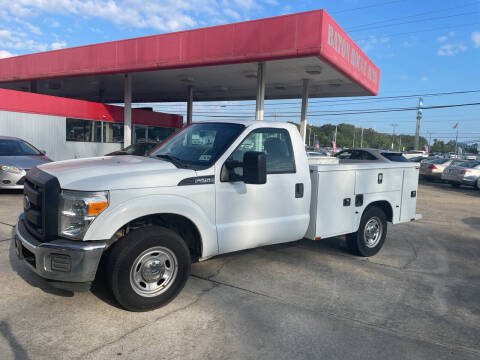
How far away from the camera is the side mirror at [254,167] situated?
383 cm

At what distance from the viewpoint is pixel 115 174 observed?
353 centimetres

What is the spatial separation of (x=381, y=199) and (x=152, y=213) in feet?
12.2

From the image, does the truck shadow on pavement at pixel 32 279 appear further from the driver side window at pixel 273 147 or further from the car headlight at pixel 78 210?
the driver side window at pixel 273 147

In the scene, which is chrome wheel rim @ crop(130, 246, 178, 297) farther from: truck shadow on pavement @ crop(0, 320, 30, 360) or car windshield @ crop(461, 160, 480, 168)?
car windshield @ crop(461, 160, 480, 168)

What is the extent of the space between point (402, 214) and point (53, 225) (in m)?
5.23

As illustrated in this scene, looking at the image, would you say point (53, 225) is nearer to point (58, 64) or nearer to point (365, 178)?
point (365, 178)

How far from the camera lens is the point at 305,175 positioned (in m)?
4.81

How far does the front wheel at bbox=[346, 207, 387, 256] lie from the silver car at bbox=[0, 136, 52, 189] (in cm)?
794

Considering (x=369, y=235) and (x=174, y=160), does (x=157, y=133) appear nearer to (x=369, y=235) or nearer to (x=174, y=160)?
(x=369, y=235)

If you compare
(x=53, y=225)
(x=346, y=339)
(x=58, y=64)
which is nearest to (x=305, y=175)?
(x=346, y=339)

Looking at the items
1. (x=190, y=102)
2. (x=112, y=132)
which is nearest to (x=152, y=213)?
(x=112, y=132)

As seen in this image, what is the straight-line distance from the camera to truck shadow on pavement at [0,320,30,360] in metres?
2.88

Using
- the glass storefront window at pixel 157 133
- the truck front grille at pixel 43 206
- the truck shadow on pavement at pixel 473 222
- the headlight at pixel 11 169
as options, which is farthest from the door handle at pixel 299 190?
the glass storefront window at pixel 157 133

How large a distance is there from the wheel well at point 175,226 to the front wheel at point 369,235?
105 inches
